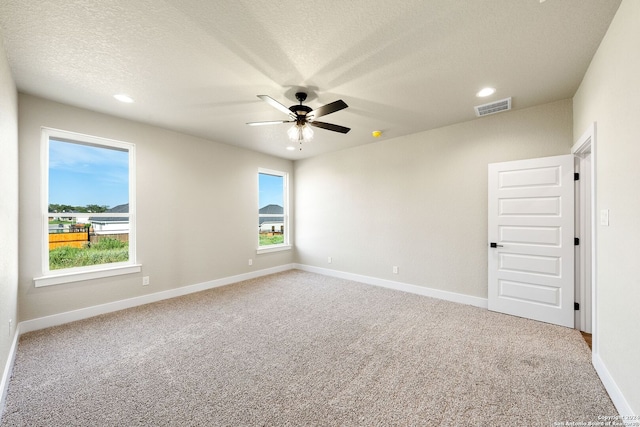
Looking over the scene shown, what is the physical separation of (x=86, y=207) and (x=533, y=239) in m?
5.90

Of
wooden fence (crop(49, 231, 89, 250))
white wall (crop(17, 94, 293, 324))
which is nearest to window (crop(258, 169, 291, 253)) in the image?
white wall (crop(17, 94, 293, 324))

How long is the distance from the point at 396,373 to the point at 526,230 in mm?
2561

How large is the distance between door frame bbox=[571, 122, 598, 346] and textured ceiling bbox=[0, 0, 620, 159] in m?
0.66

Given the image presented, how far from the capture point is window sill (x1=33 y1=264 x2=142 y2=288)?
9.69 ft

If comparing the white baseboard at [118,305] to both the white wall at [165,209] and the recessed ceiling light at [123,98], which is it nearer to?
the white wall at [165,209]

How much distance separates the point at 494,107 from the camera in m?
3.16

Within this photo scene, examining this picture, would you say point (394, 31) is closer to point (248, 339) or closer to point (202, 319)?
point (248, 339)

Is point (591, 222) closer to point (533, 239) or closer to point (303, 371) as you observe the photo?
point (533, 239)

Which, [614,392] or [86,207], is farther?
[86,207]

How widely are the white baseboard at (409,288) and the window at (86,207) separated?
11.4ft

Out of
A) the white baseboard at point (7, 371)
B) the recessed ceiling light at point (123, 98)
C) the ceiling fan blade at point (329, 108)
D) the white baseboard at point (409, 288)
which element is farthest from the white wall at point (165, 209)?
the ceiling fan blade at point (329, 108)

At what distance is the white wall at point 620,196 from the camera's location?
152cm

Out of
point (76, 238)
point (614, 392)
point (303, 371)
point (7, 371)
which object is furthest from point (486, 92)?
point (76, 238)

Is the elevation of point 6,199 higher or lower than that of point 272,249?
higher
